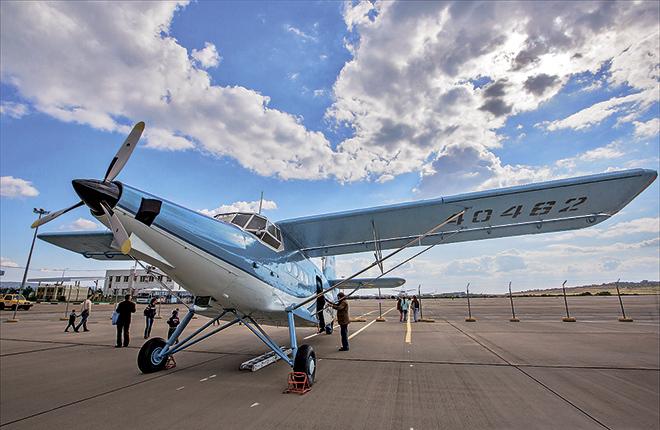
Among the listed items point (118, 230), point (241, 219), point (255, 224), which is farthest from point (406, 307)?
point (118, 230)

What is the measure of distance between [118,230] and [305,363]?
353cm

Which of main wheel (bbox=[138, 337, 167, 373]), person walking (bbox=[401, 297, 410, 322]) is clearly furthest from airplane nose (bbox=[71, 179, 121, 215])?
person walking (bbox=[401, 297, 410, 322])

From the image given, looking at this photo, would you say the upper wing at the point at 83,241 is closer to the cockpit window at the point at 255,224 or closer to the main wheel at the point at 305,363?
the cockpit window at the point at 255,224

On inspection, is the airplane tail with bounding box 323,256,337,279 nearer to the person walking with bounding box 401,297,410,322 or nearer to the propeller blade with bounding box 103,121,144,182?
the person walking with bounding box 401,297,410,322

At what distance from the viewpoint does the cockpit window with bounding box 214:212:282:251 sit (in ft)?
20.1

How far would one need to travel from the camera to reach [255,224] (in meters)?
6.29

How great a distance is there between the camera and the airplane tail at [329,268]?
13.2 meters

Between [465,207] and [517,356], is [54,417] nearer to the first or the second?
[465,207]

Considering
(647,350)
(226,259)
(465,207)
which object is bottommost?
(647,350)

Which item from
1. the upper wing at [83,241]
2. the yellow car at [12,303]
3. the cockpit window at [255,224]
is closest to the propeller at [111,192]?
the cockpit window at [255,224]

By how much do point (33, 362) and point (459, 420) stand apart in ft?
30.6

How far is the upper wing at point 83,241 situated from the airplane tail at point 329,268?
24.3ft

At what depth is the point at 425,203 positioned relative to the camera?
6.57 m

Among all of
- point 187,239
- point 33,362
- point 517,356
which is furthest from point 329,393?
point 33,362
